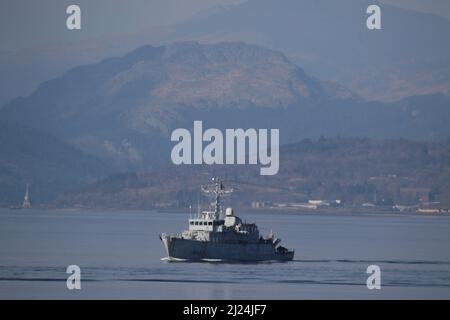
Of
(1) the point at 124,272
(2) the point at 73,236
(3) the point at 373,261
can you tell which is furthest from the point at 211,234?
(2) the point at 73,236

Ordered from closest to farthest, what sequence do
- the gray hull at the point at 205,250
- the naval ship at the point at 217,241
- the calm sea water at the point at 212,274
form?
1. the calm sea water at the point at 212,274
2. the gray hull at the point at 205,250
3. the naval ship at the point at 217,241

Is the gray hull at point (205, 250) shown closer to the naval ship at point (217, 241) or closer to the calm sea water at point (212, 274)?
the naval ship at point (217, 241)

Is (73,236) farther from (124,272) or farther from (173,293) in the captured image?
(173,293)

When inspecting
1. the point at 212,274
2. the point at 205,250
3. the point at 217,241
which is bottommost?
the point at 212,274

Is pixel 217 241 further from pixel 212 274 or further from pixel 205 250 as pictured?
pixel 212 274

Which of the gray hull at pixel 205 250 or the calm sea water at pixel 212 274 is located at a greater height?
the gray hull at pixel 205 250

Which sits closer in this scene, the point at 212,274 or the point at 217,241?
the point at 212,274

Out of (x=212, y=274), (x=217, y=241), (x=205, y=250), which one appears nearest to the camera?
(x=212, y=274)

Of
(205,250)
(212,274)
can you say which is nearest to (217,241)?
(205,250)

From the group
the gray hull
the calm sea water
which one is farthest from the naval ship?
the calm sea water

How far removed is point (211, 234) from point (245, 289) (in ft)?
75.0

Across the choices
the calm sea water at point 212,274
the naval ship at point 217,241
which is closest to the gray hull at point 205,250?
the naval ship at point 217,241

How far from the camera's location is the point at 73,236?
19100 centimetres
